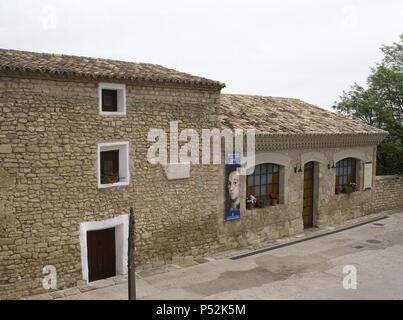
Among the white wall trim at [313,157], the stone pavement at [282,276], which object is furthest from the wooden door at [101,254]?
the white wall trim at [313,157]

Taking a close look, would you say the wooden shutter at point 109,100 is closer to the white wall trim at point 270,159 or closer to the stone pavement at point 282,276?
the stone pavement at point 282,276

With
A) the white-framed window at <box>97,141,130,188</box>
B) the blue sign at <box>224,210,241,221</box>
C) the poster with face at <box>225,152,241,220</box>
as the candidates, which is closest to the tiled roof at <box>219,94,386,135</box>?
the poster with face at <box>225,152,241,220</box>

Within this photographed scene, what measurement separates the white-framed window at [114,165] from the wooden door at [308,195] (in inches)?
302

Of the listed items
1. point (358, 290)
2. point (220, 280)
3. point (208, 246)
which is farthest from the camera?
point (208, 246)

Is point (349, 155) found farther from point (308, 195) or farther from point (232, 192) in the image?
point (232, 192)

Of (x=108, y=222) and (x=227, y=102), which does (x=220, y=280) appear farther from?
(x=227, y=102)

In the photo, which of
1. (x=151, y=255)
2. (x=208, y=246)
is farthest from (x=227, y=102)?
(x=151, y=255)

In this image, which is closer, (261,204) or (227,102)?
(261,204)

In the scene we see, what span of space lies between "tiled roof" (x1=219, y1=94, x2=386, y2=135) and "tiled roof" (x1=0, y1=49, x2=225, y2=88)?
2177 mm

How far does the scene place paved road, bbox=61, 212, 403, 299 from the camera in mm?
9891

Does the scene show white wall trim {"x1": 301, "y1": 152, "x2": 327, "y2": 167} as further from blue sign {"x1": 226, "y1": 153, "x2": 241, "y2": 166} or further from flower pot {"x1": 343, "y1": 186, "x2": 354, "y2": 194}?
blue sign {"x1": 226, "y1": 153, "x2": 241, "y2": 166}

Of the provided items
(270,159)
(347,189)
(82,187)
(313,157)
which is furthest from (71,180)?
(347,189)

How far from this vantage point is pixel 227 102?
15859 millimetres

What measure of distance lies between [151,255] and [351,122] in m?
11.2
